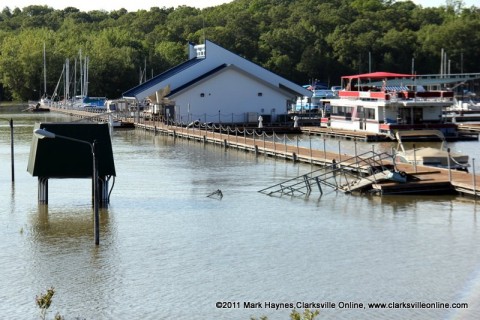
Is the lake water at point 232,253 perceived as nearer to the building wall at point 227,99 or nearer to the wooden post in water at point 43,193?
the wooden post in water at point 43,193

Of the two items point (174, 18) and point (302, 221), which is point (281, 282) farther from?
point (174, 18)

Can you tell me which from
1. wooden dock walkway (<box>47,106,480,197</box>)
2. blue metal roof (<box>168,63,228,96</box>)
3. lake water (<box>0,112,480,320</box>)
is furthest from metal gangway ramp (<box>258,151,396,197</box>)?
blue metal roof (<box>168,63,228,96</box>)

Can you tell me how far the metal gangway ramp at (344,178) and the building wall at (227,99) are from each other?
3048 centimetres

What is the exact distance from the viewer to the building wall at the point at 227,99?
6875 centimetres

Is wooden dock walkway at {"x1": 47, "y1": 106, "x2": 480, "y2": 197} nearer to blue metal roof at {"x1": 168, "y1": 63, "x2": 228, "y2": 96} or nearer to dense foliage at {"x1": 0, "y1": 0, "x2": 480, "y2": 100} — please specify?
blue metal roof at {"x1": 168, "y1": 63, "x2": 228, "y2": 96}

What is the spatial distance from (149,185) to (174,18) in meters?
126

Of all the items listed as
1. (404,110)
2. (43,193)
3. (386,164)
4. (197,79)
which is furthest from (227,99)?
(43,193)

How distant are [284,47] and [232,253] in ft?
327

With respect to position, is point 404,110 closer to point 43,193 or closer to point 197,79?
point 197,79

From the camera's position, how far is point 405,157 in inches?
1522

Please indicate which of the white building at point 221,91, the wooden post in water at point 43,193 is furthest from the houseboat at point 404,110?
the wooden post in water at point 43,193

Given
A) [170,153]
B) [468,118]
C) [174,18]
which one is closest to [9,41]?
[174,18]

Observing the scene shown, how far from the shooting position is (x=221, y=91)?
68875mm

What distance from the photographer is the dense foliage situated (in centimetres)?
12044
